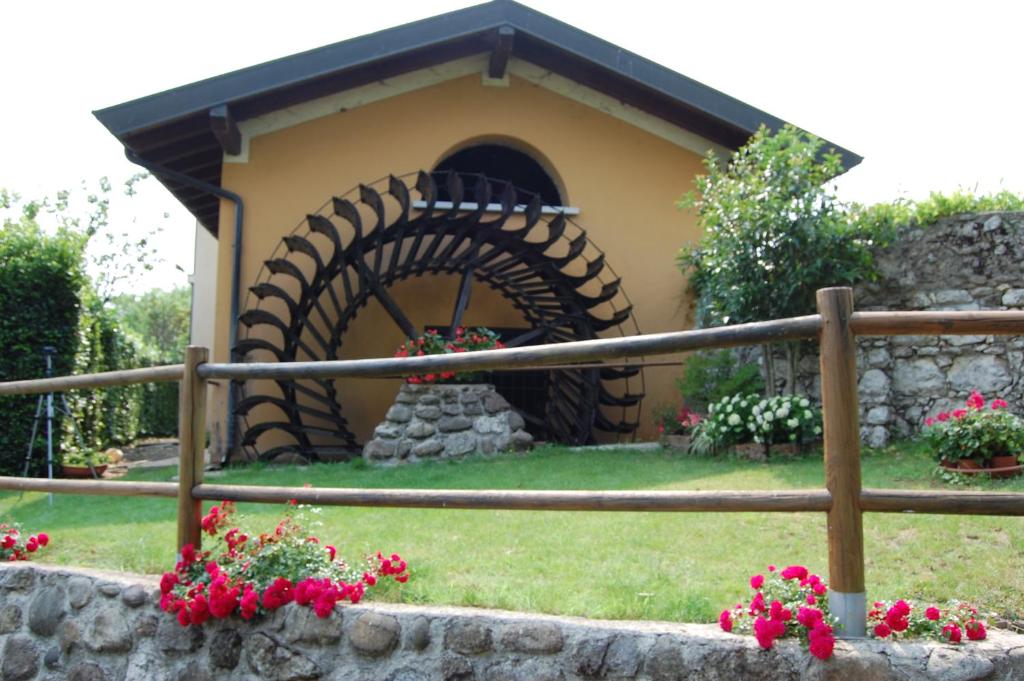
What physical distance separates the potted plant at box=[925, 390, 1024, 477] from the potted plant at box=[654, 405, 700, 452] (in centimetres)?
235

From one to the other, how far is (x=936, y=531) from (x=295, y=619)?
2.78 meters

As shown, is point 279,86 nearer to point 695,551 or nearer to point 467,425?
point 467,425

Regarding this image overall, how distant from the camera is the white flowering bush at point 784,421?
21.2 ft

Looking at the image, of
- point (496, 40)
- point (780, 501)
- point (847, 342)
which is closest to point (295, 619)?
point (780, 501)

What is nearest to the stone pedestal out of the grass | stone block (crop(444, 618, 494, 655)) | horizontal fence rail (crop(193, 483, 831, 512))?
→ the grass

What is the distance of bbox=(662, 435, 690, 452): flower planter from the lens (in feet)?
24.7

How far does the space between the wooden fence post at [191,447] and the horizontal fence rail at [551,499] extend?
11 cm

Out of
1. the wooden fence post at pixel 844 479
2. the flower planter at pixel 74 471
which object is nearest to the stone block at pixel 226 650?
the wooden fence post at pixel 844 479

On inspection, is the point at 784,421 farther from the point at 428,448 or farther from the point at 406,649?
the point at 406,649

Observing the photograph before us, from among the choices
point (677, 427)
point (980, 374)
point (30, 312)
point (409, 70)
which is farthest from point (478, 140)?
point (980, 374)

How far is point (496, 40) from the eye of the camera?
366 inches

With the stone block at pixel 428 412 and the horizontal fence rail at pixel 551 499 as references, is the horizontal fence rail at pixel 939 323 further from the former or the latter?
the stone block at pixel 428 412

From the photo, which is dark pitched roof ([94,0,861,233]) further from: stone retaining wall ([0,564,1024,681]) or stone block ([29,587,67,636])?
stone retaining wall ([0,564,1024,681])

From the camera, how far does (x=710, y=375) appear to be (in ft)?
25.8
